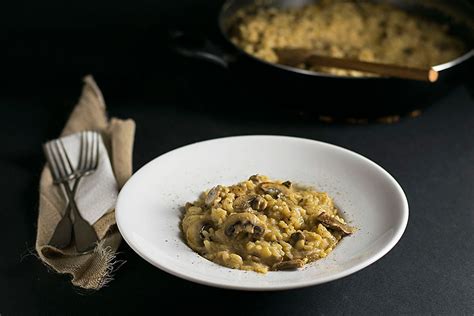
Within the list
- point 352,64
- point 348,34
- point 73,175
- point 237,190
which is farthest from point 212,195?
point 348,34

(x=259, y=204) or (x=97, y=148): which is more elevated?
(x=259, y=204)

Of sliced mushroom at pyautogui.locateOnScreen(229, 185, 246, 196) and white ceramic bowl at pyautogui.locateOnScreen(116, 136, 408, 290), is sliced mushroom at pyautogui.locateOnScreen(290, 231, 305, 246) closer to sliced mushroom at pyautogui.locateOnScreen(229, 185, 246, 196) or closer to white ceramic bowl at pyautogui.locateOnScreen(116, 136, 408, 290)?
Result: white ceramic bowl at pyautogui.locateOnScreen(116, 136, 408, 290)

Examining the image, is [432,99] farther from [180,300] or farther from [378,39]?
[180,300]

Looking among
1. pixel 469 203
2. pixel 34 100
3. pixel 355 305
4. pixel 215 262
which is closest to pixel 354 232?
pixel 355 305

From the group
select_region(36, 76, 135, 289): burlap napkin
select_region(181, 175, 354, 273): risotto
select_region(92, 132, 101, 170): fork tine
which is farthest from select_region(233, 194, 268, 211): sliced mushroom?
select_region(92, 132, 101, 170): fork tine

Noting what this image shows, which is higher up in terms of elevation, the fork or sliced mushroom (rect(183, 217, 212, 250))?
sliced mushroom (rect(183, 217, 212, 250))

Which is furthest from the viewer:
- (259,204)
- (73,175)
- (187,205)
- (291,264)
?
(73,175)

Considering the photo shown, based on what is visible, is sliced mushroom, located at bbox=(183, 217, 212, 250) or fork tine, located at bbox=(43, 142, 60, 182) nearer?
sliced mushroom, located at bbox=(183, 217, 212, 250)

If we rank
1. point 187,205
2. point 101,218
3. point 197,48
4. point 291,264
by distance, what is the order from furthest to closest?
point 197,48, point 101,218, point 187,205, point 291,264

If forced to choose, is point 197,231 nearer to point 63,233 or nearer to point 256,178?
point 256,178
